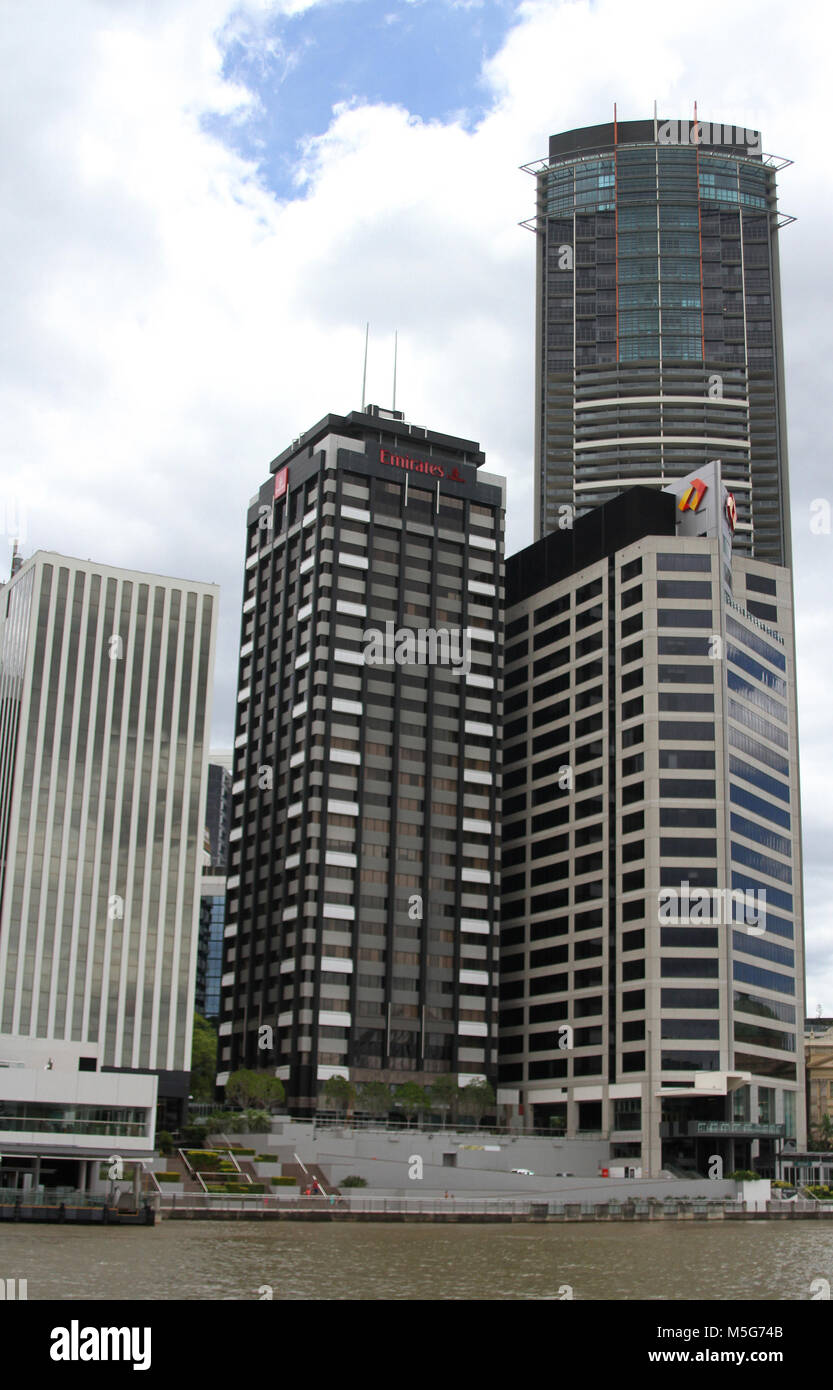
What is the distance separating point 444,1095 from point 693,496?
74.9m

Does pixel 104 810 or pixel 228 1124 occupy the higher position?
pixel 104 810

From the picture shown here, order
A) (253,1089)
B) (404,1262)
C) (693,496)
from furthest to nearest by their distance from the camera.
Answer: (693,496), (253,1089), (404,1262)

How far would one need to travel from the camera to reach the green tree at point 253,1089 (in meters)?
148

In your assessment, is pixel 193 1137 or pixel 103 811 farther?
pixel 103 811

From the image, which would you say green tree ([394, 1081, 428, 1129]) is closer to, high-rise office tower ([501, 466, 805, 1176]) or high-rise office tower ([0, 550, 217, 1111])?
high-rise office tower ([501, 466, 805, 1176])

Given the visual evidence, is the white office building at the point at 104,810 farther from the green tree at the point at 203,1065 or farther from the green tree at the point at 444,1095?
the green tree at the point at 444,1095

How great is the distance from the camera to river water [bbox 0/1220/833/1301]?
57938 mm

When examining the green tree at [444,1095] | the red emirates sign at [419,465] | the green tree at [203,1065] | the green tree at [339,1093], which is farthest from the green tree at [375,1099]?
the red emirates sign at [419,465]

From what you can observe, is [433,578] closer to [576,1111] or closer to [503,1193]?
[576,1111]

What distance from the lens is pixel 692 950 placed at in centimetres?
15350

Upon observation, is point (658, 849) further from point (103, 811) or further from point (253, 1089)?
point (103, 811)

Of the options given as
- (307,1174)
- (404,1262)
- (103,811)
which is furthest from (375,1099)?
(404,1262)

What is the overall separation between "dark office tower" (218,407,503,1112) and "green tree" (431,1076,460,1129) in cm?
407

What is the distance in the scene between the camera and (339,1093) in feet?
497
